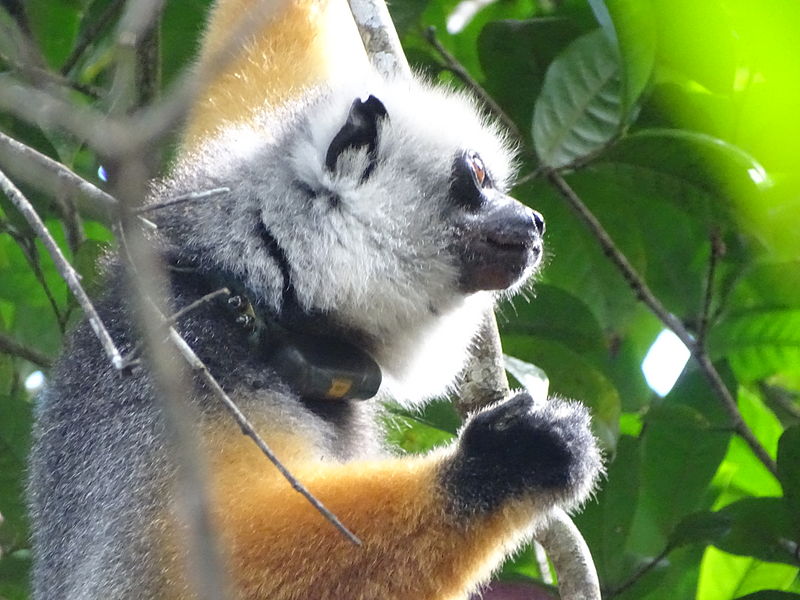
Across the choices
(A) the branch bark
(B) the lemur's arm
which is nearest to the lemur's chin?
(A) the branch bark

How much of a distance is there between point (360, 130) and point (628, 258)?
1.50 meters

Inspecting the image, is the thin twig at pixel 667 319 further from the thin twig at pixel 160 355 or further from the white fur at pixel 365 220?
the thin twig at pixel 160 355

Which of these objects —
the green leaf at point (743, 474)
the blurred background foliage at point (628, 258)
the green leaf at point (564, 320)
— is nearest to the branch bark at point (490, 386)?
the blurred background foliage at point (628, 258)

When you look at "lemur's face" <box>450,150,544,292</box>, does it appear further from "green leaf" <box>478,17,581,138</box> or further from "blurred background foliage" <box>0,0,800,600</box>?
"green leaf" <box>478,17,581,138</box>

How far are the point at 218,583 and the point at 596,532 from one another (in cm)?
259

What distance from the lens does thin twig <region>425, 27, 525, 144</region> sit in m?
4.42

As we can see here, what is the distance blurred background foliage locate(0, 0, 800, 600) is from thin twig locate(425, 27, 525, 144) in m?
0.02

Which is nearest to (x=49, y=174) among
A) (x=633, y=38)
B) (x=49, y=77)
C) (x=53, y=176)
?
(x=53, y=176)

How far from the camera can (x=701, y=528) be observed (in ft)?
12.6

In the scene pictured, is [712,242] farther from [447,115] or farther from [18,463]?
[18,463]

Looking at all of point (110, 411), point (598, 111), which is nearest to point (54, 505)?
point (110, 411)

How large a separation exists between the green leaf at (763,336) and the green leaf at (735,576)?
83 centimetres

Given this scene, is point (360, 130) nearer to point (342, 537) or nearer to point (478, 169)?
point (478, 169)

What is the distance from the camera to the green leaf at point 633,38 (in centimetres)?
384
